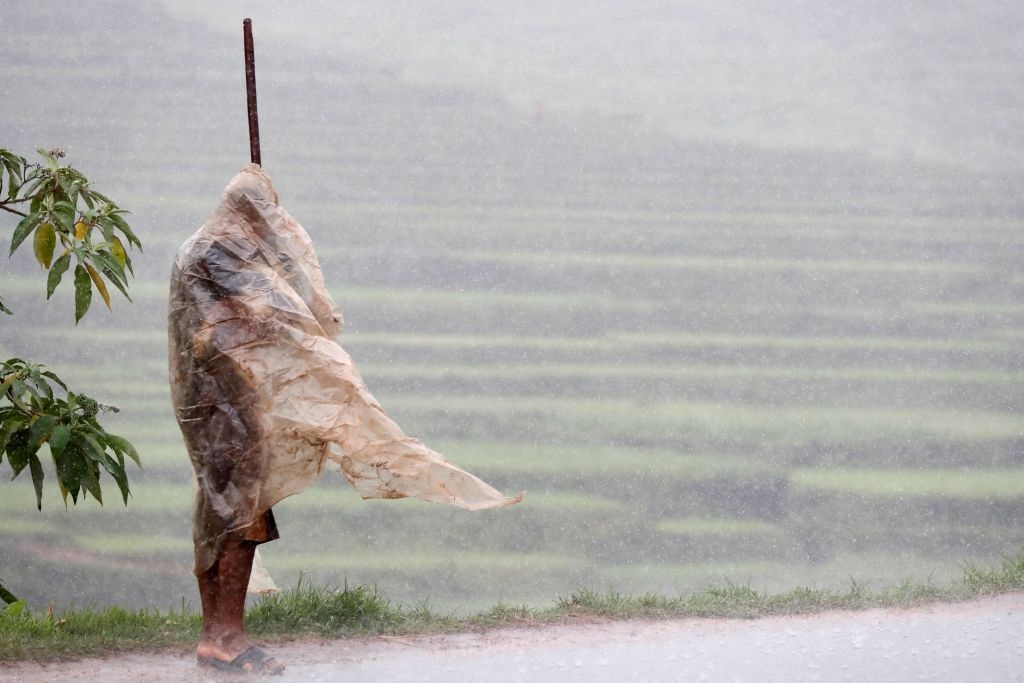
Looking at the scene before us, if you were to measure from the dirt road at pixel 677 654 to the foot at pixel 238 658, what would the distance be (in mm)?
32

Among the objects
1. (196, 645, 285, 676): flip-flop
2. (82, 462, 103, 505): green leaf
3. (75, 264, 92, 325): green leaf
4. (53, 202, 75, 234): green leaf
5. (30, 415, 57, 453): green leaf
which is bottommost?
(196, 645, 285, 676): flip-flop

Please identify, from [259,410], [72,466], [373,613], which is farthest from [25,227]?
[373,613]

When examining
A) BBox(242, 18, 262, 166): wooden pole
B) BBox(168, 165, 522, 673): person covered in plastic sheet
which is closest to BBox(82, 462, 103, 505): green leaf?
BBox(168, 165, 522, 673): person covered in plastic sheet

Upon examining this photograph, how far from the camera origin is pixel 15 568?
4.04 meters

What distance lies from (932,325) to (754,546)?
1031 mm

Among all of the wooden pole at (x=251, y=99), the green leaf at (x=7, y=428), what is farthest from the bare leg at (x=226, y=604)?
the wooden pole at (x=251, y=99)

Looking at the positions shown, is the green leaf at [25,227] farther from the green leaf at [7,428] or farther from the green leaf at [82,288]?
the green leaf at [7,428]

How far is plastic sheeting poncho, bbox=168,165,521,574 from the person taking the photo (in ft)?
8.94

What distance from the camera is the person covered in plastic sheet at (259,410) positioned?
272 cm

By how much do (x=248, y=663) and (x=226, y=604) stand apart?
5.9 inches

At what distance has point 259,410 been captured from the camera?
2.74 metres

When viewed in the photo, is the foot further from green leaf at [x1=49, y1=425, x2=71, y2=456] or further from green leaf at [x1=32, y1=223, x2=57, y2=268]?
green leaf at [x1=32, y1=223, x2=57, y2=268]

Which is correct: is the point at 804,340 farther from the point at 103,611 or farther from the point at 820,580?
the point at 103,611

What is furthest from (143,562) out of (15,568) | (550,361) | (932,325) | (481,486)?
(932,325)
